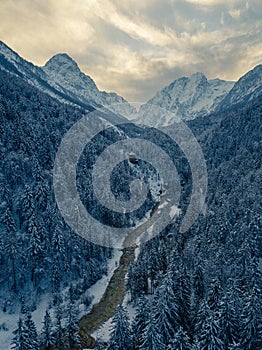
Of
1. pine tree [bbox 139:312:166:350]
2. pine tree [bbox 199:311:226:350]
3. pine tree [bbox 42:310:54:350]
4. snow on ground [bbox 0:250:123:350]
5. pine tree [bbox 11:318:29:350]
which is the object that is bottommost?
snow on ground [bbox 0:250:123:350]

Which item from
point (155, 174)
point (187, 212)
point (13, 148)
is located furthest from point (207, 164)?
point (13, 148)

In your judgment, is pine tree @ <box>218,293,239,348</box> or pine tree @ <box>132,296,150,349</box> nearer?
pine tree @ <box>218,293,239,348</box>

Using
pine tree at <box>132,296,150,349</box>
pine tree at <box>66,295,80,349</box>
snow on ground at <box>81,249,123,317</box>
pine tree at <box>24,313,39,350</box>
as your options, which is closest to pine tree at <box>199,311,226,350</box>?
pine tree at <box>132,296,150,349</box>

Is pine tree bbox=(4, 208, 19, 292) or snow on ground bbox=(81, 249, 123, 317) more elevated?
pine tree bbox=(4, 208, 19, 292)

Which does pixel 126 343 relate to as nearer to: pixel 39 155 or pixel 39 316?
pixel 39 316

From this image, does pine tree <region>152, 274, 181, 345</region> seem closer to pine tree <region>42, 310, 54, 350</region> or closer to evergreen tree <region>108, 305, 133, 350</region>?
evergreen tree <region>108, 305, 133, 350</region>

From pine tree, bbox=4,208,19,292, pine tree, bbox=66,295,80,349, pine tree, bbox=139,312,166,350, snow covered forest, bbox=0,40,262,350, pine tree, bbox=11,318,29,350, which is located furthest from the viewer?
pine tree, bbox=4,208,19,292
